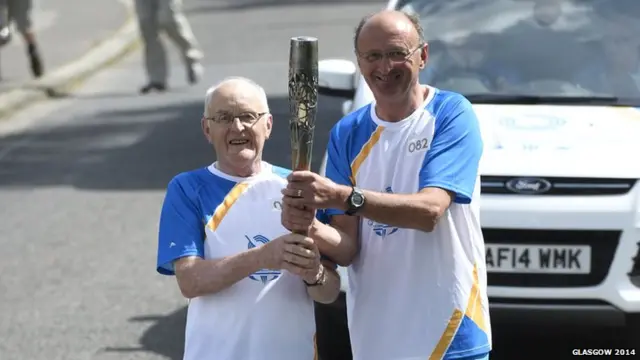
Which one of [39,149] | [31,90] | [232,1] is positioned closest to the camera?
[39,149]

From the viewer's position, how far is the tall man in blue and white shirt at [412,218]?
3.67 meters

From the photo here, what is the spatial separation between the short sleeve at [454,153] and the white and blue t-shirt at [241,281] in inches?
16.4

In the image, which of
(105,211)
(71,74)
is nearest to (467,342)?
(105,211)

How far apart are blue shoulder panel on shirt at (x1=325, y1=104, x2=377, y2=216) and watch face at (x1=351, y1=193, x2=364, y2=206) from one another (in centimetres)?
27

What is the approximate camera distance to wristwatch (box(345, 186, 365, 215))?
3494 millimetres

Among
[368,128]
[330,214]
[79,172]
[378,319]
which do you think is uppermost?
[368,128]

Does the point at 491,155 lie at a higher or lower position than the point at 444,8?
lower

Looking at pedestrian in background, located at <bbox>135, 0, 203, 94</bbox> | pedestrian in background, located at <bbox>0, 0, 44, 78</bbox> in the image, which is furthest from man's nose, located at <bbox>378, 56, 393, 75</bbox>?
pedestrian in background, located at <bbox>0, 0, 44, 78</bbox>

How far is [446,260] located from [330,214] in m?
0.36

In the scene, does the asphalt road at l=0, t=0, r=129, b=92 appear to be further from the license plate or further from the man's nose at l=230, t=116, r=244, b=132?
the man's nose at l=230, t=116, r=244, b=132

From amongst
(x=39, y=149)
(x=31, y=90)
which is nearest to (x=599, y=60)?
(x=39, y=149)

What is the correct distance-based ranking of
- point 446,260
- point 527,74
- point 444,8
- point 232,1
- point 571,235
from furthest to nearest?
1. point 232,1
2. point 444,8
3. point 527,74
4. point 571,235
5. point 446,260

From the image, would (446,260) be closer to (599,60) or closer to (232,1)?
(599,60)

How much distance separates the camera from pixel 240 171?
12.5 feet
